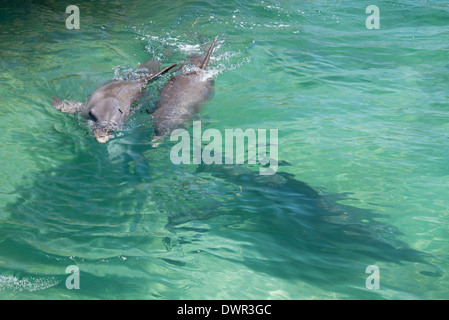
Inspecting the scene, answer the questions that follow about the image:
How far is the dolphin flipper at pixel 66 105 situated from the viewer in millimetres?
5996

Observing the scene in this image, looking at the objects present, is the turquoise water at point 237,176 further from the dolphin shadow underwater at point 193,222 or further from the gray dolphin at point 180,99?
the gray dolphin at point 180,99

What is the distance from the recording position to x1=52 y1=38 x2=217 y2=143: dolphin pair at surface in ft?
18.6

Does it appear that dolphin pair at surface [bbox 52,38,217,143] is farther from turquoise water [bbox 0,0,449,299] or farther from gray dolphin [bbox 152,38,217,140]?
turquoise water [bbox 0,0,449,299]

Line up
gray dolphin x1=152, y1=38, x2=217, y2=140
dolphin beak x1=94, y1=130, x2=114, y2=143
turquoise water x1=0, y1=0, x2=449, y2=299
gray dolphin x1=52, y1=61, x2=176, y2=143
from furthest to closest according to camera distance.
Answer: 1. gray dolphin x1=152, y1=38, x2=217, y2=140
2. gray dolphin x1=52, y1=61, x2=176, y2=143
3. dolphin beak x1=94, y1=130, x2=114, y2=143
4. turquoise water x1=0, y1=0, x2=449, y2=299

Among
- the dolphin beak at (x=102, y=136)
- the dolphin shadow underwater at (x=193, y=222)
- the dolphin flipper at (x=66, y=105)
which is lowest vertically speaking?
the dolphin shadow underwater at (x=193, y=222)

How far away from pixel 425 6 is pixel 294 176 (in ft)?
26.1

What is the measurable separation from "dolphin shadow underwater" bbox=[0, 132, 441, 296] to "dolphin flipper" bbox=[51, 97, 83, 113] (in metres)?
1.24

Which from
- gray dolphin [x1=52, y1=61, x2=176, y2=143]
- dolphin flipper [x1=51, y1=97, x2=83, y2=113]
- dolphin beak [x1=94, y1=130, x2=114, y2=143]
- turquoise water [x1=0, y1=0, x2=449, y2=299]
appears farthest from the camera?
dolphin flipper [x1=51, y1=97, x2=83, y2=113]

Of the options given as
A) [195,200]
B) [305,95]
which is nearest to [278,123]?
[305,95]

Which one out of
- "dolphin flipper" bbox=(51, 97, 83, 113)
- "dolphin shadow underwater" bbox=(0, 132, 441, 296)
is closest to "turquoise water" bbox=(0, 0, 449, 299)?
"dolphin shadow underwater" bbox=(0, 132, 441, 296)

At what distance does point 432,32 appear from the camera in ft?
30.7

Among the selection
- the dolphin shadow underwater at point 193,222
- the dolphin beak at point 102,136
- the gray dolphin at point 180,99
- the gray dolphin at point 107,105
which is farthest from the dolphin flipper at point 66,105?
the dolphin shadow underwater at point 193,222

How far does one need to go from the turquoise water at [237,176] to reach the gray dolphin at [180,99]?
0.54 ft
